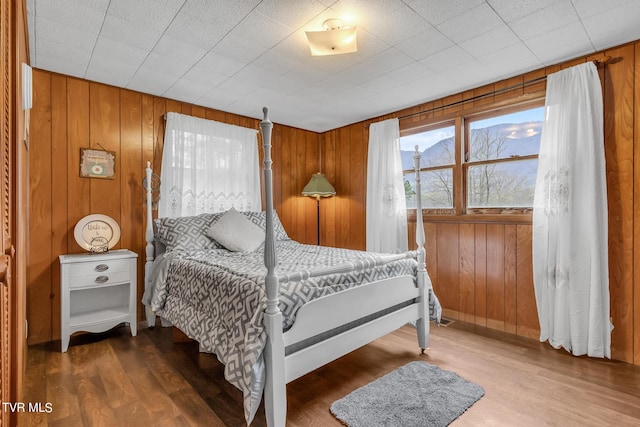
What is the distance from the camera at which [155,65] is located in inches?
101

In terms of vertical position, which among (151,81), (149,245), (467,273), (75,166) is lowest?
(467,273)

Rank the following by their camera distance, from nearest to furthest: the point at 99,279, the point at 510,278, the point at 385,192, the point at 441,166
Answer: the point at 99,279, the point at 510,278, the point at 441,166, the point at 385,192

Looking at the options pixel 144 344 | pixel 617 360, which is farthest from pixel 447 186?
pixel 144 344

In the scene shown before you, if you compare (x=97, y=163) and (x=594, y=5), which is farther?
(x=97, y=163)

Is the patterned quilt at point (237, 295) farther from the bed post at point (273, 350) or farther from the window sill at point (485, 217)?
the window sill at point (485, 217)

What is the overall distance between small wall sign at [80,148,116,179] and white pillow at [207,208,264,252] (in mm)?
1081

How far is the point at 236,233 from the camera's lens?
118 inches

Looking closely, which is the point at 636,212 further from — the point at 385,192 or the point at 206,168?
the point at 206,168

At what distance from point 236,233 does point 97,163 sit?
1.40 metres

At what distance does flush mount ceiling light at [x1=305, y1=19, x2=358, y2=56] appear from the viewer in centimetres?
199

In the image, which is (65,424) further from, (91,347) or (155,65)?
(155,65)


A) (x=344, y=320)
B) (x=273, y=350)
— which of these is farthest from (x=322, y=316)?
(x=273, y=350)

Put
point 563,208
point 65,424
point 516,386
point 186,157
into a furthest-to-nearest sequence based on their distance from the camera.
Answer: point 186,157
point 563,208
point 516,386
point 65,424

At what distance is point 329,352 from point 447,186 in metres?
2.30
